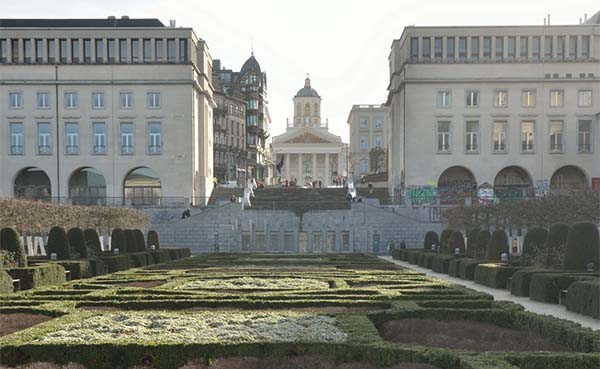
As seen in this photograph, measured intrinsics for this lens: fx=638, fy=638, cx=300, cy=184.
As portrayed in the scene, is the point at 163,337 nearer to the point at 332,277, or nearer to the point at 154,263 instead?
the point at 332,277

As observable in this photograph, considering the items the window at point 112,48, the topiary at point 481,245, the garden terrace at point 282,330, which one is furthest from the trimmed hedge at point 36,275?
the window at point 112,48

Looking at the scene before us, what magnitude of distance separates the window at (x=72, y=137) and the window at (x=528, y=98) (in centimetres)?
5010

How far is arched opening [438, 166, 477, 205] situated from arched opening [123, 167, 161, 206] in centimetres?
3183

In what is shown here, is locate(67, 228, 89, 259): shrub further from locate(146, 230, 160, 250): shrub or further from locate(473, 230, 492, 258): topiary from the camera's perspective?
locate(473, 230, 492, 258): topiary

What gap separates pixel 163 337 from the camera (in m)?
11.5

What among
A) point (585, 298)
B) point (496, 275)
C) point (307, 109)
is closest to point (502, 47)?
point (496, 275)

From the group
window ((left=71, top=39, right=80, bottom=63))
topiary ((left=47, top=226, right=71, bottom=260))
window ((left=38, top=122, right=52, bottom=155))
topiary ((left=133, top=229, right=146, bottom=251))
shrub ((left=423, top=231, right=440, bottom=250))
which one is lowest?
shrub ((left=423, top=231, right=440, bottom=250))

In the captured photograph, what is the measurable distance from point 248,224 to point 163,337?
4237 centimetres

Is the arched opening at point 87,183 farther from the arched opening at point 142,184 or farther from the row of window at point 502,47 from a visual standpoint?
the row of window at point 502,47

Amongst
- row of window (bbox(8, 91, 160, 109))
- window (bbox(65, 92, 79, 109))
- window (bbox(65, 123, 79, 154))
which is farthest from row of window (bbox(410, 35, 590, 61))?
window (bbox(65, 123, 79, 154))

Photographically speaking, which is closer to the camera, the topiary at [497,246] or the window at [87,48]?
the topiary at [497,246]

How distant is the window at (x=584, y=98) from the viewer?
234 ft

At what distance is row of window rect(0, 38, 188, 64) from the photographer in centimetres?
7056

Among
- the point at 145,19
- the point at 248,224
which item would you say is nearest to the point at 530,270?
the point at 248,224
